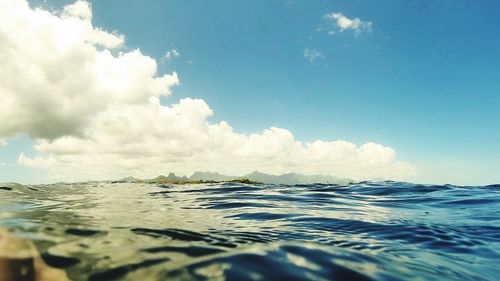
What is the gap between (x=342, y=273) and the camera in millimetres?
3838

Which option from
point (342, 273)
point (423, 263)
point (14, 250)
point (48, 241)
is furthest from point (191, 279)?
point (423, 263)

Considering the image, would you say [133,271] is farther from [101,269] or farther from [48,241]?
[48,241]

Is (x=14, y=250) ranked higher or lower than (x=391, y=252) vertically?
higher

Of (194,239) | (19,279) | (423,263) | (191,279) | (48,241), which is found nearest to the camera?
(19,279)

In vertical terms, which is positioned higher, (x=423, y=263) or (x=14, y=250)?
(x=14, y=250)

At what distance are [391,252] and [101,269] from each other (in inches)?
175

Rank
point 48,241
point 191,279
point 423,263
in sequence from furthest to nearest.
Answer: point 423,263 < point 48,241 < point 191,279

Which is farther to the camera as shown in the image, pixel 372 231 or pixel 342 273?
pixel 372 231

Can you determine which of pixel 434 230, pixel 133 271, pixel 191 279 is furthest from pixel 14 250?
pixel 434 230

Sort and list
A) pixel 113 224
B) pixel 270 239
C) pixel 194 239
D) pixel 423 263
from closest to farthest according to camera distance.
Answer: pixel 423 263
pixel 194 239
pixel 270 239
pixel 113 224

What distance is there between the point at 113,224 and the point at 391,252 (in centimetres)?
Answer: 518

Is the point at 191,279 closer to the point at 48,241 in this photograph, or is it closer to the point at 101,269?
the point at 101,269

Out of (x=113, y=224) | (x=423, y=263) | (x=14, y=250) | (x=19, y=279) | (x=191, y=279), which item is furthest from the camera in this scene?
(x=113, y=224)

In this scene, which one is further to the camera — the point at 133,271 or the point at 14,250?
the point at 14,250
